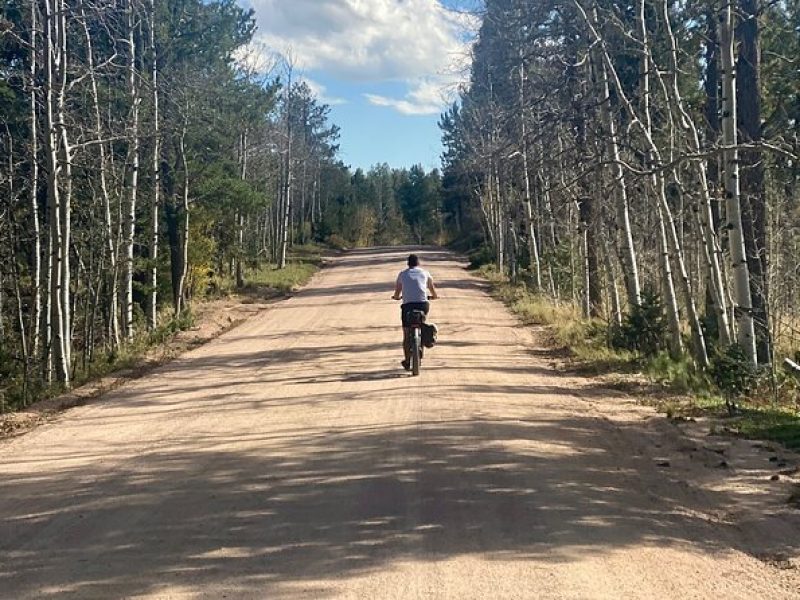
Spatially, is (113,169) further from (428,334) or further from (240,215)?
(240,215)

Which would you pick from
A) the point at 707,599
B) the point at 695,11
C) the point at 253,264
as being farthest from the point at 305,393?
the point at 253,264

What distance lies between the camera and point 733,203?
11.7m

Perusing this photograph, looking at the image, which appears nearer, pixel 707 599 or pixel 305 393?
pixel 707 599

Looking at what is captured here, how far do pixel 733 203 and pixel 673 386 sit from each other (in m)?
2.67

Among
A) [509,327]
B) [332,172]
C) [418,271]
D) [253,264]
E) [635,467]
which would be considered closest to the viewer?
[635,467]

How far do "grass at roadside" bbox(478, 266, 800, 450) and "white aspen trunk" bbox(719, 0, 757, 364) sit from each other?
2.78ft

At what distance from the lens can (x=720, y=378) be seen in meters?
11.6

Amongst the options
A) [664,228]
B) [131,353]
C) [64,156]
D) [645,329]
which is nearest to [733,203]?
[664,228]

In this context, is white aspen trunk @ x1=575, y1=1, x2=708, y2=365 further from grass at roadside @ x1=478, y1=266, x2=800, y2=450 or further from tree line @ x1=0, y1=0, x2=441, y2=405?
tree line @ x1=0, y1=0, x2=441, y2=405

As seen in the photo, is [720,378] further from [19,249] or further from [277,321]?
[19,249]

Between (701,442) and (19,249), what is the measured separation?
60.8 feet

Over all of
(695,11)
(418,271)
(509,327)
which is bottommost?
(509,327)

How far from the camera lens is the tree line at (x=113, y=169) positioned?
14516mm

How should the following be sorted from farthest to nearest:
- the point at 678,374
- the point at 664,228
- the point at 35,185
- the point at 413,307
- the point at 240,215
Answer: the point at 240,215 < the point at 35,185 < the point at 664,228 < the point at 413,307 < the point at 678,374
